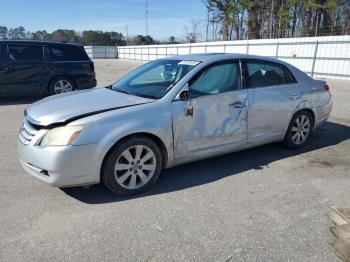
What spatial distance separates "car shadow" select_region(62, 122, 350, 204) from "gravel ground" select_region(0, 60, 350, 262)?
1 centimetres

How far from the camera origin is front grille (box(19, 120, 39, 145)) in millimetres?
3525

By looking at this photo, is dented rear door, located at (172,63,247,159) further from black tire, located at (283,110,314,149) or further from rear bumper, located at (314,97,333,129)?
rear bumper, located at (314,97,333,129)

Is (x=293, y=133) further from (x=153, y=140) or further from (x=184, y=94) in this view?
(x=153, y=140)

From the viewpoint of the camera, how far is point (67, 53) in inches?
390

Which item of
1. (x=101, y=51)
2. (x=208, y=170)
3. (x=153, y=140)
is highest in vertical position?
(x=153, y=140)

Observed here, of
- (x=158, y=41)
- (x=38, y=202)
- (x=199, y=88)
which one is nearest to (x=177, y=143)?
(x=199, y=88)

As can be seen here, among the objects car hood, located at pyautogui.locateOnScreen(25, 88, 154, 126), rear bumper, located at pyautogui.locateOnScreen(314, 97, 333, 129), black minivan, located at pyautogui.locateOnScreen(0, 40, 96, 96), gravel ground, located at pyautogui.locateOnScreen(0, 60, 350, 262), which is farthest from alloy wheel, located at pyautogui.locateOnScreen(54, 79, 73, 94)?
rear bumper, located at pyautogui.locateOnScreen(314, 97, 333, 129)

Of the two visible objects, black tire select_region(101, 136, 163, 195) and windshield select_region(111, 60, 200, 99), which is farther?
windshield select_region(111, 60, 200, 99)

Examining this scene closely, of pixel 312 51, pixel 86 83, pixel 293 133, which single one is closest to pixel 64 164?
pixel 293 133

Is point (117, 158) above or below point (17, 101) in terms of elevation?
above

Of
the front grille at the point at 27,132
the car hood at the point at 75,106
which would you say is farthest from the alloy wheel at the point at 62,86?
the front grille at the point at 27,132

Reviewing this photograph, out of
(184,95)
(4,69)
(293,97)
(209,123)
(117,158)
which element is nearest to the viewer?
(117,158)

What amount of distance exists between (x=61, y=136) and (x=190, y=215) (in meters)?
1.52

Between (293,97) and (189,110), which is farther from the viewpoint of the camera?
(293,97)
